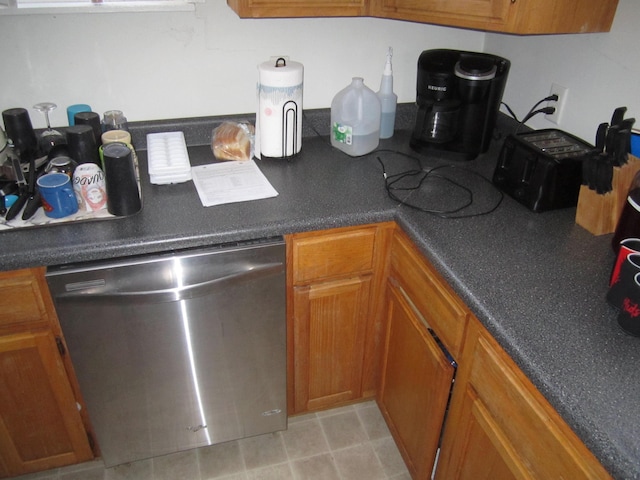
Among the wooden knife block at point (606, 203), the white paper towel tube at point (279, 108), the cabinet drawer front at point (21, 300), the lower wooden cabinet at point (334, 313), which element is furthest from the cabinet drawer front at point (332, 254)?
the cabinet drawer front at point (21, 300)

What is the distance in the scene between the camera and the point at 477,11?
1.23 meters

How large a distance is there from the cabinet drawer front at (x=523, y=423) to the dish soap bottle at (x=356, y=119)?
829mm

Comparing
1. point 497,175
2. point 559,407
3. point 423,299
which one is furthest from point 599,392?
point 497,175

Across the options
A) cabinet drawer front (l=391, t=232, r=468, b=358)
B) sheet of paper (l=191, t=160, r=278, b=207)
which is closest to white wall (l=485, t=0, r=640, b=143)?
cabinet drawer front (l=391, t=232, r=468, b=358)

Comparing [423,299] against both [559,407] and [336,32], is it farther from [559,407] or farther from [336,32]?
[336,32]

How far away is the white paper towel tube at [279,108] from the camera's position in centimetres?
147

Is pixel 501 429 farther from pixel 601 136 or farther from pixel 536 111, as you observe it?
pixel 536 111

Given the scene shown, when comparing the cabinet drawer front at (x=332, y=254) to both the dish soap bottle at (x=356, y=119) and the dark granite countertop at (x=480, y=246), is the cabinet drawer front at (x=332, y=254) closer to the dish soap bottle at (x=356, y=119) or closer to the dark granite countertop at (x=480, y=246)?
the dark granite countertop at (x=480, y=246)

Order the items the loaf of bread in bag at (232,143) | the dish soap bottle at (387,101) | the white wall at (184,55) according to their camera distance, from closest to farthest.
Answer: the white wall at (184,55) → the loaf of bread in bag at (232,143) → the dish soap bottle at (387,101)

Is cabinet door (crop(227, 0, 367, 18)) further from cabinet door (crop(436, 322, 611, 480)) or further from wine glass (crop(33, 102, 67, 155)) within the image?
cabinet door (crop(436, 322, 611, 480))

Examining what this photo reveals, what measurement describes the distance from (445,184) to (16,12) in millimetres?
1307

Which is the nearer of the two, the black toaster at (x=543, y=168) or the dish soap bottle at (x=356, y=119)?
the black toaster at (x=543, y=168)

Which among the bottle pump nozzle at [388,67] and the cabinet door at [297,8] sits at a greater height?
the cabinet door at [297,8]

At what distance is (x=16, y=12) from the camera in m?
1.40
